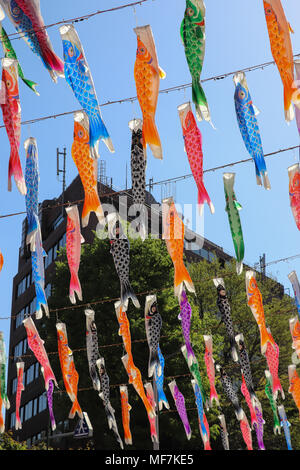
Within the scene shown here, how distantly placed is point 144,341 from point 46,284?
19854mm

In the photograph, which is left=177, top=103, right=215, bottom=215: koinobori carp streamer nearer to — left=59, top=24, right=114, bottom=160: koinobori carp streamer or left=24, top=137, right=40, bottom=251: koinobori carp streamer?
left=59, top=24, right=114, bottom=160: koinobori carp streamer

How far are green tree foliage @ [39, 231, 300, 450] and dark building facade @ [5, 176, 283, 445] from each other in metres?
8.74

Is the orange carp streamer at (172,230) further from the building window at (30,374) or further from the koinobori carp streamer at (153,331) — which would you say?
the building window at (30,374)

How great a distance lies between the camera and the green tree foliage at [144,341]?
1981 cm

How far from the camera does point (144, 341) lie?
20.3 meters

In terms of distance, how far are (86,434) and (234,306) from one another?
32.1 ft

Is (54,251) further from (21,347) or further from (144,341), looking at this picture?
(144,341)

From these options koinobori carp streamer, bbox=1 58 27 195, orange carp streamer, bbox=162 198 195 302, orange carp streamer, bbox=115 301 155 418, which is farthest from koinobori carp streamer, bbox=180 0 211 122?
orange carp streamer, bbox=115 301 155 418

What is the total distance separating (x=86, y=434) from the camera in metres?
17.9

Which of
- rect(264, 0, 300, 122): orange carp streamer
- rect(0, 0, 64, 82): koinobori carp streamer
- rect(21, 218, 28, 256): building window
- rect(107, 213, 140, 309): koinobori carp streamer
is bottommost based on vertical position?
rect(107, 213, 140, 309): koinobori carp streamer

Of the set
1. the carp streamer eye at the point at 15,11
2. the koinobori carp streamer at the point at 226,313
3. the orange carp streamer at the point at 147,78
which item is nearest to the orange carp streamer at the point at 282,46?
the orange carp streamer at the point at 147,78

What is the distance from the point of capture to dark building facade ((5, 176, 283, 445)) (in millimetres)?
36094

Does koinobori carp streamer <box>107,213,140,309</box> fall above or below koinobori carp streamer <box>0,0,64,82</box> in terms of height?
below

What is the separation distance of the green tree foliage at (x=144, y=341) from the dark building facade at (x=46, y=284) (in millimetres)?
8744
